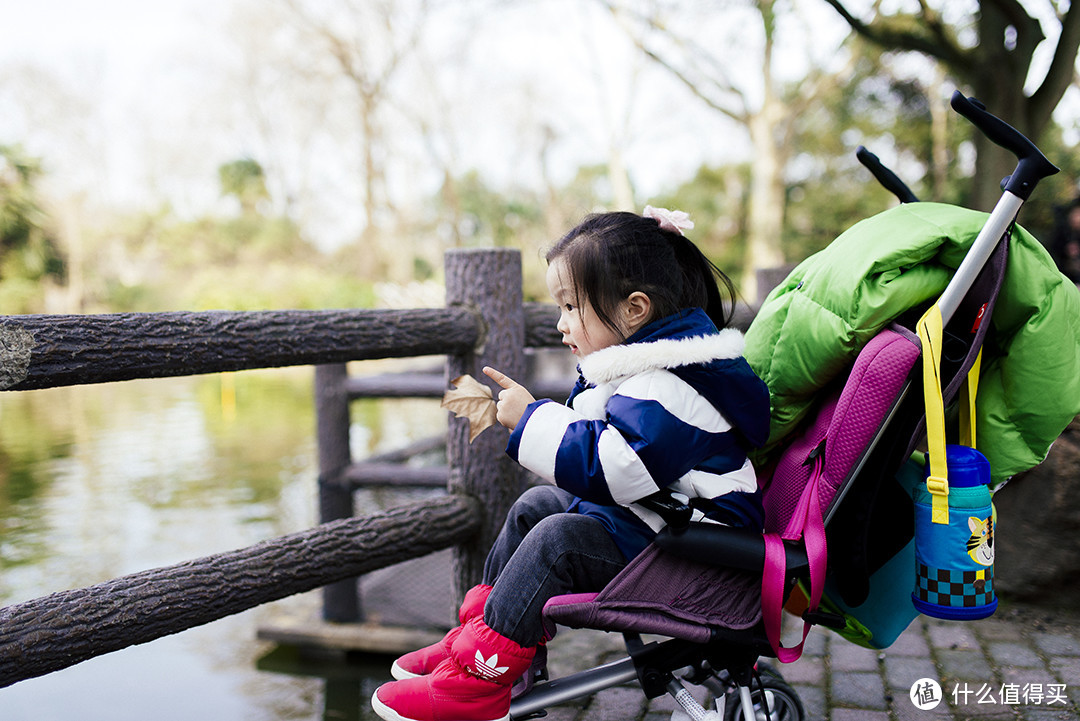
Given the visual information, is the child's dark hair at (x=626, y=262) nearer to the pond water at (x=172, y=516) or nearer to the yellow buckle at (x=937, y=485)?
the yellow buckle at (x=937, y=485)

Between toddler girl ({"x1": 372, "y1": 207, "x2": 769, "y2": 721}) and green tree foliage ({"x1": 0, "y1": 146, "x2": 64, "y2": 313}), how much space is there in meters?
19.5

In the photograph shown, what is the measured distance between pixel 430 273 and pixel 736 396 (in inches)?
1343

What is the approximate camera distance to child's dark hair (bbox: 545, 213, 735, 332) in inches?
69.1

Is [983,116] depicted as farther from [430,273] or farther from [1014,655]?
[430,273]

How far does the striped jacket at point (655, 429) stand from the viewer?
158cm

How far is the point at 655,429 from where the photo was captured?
1585 millimetres

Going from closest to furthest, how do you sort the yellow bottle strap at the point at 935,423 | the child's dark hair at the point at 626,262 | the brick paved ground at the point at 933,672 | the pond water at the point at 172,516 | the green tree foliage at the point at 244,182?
1. the yellow bottle strap at the point at 935,423
2. the child's dark hair at the point at 626,262
3. the brick paved ground at the point at 933,672
4. the pond water at the point at 172,516
5. the green tree foliage at the point at 244,182

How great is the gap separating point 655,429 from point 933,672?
5.28 ft

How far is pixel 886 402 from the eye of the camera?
5.20 feet

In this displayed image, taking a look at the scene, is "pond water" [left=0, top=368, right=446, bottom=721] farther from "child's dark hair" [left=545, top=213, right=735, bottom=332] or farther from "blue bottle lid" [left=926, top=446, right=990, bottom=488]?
"blue bottle lid" [left=926, top=446, right=990, bottom=488]

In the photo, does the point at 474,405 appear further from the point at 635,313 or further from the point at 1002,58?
the point at 1002,58

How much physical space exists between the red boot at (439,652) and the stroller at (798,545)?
0.18 metres

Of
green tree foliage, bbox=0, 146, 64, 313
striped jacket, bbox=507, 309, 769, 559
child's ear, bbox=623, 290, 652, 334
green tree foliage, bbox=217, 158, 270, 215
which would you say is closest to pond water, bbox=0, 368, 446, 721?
striped jacket, bbox=507, 309, 769, 559

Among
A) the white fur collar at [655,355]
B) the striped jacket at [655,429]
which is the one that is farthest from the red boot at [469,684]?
the white fur collar at [655,355]
